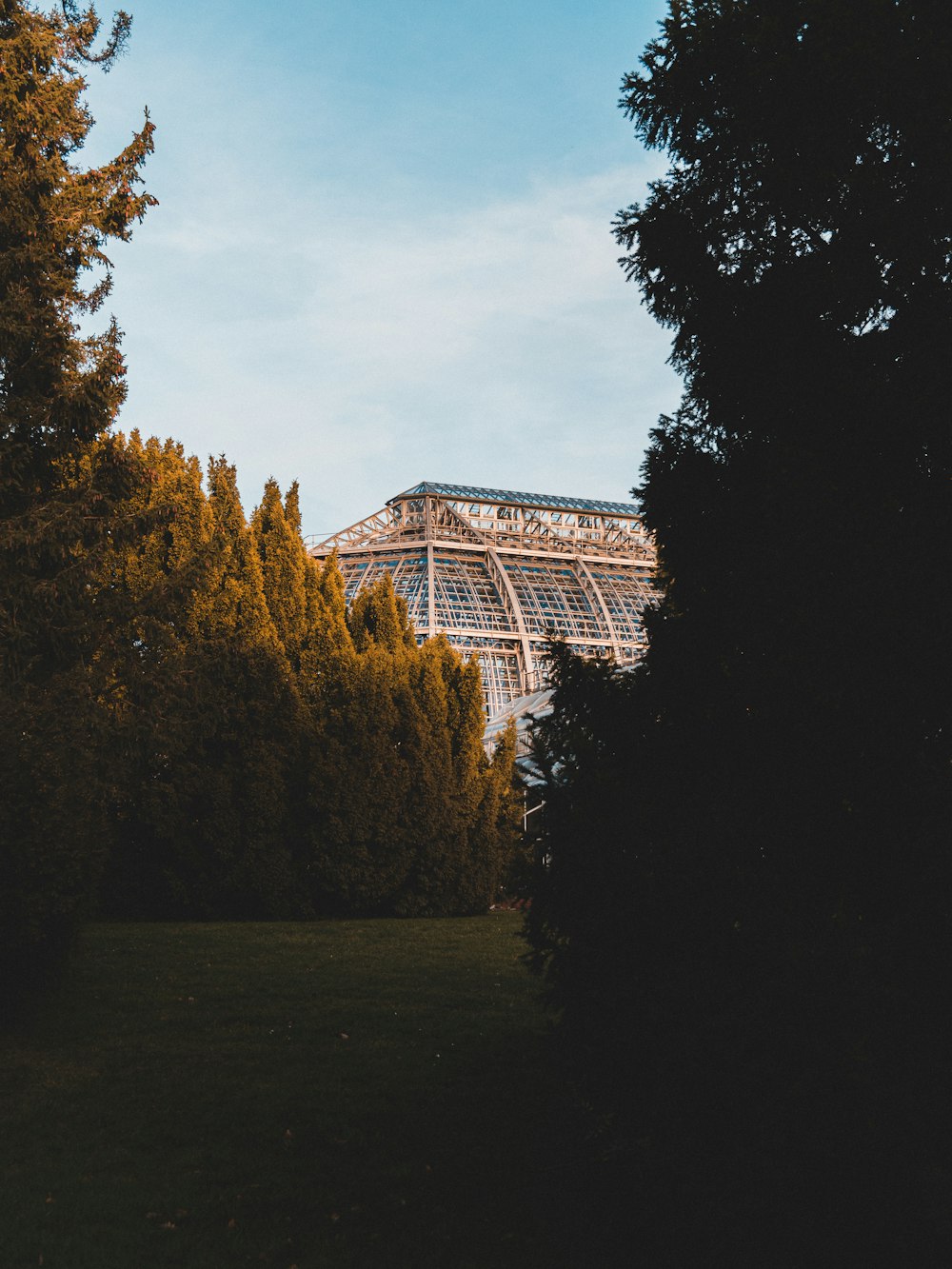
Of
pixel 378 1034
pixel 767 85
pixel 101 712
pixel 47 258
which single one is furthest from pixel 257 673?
pixel 767 85

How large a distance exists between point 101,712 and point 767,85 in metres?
10.2

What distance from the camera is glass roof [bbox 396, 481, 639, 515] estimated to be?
45781 mm

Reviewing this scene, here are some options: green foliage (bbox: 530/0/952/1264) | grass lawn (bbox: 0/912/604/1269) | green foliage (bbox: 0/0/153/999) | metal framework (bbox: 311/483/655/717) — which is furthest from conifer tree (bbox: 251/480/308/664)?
metal framework (bbox: 311/483/655/717)

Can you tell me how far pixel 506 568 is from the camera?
43.4 meters

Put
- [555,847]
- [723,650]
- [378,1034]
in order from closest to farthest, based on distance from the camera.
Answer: [555,847] → [723,650] → [378,1034]

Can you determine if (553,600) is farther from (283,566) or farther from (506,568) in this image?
(283,566)

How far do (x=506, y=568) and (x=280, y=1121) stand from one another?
3668cm

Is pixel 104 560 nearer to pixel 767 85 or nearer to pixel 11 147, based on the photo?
pixel 11 147

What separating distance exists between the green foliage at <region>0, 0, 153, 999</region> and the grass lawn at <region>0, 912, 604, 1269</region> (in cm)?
180

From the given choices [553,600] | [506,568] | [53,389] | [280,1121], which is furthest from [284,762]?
[506,568]

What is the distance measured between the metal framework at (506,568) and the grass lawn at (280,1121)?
2736 cm

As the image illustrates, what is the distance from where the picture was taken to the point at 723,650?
547 centimetres

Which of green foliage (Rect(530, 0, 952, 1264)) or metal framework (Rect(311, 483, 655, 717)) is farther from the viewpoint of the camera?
metal framework (Rect(311, 483, 655, 717))

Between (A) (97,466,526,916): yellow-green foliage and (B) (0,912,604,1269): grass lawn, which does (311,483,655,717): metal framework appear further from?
(B) (0,912,604,1269): grass lawn
